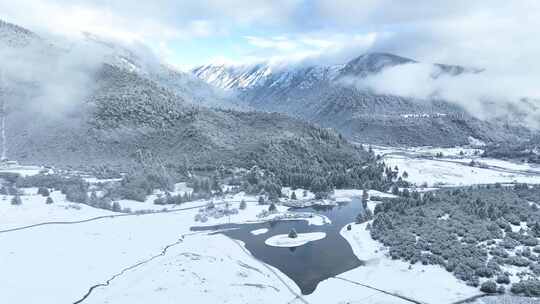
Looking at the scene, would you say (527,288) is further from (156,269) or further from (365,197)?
(365,197)

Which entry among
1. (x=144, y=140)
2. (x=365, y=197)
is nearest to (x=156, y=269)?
(x=365, y=197)

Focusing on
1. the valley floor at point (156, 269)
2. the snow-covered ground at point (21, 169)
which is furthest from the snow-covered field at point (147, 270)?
the snow-covered ground at point (21, 169)

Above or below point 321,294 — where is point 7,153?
above

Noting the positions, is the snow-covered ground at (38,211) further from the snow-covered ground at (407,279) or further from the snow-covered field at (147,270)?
the snow-covered ground at (407,279)

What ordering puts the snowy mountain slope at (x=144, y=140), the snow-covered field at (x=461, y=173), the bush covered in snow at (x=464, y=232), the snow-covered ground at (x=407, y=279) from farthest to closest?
the snowy mountain slope at (x=144, y=140), the snow-covered field at (x=461, y=173), the bush covered in snow at (x=464, y=232), the snow-covered ground at (x=407, y=279)

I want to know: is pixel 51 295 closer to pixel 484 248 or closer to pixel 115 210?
pixel 115 210

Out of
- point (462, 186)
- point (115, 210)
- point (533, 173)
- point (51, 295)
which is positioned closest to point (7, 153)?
point (115, 210)

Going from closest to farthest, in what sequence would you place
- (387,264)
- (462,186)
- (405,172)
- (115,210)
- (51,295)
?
1. (51,295)
2. (387,264)
3. (115,210)
4. (462,186)
5. (405,172)

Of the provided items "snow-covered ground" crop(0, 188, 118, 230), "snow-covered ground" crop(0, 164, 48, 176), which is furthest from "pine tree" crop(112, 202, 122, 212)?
"snow-covered ground" crop(0, 164, 48, 176)

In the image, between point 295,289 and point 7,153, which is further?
point 7,153
